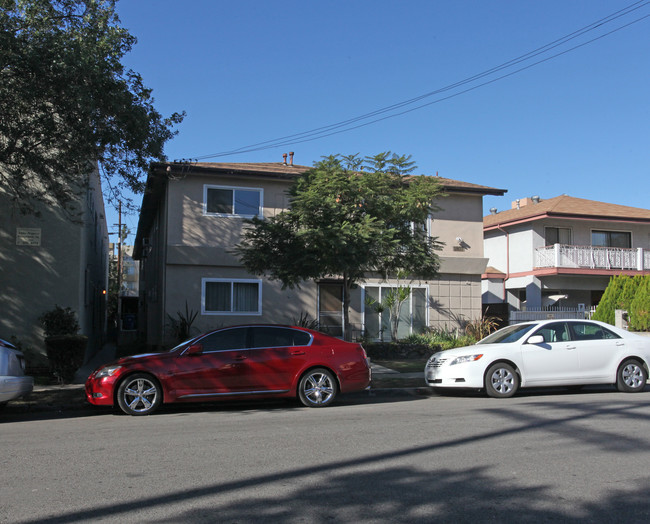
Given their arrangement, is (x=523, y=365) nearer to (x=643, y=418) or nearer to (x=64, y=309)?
(x=643, y=418)

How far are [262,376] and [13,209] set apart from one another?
288 inches

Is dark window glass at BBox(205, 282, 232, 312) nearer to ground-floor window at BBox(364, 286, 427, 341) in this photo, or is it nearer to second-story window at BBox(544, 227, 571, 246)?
ground-floor window at BBox(364, 286, 427, 341)

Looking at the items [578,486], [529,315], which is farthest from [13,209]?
[529,315]

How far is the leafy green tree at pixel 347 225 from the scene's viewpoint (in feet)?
41.7

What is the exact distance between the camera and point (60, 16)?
10984mm

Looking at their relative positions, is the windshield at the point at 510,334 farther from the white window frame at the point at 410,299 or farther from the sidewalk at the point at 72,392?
the white window frame at the point at 410,299

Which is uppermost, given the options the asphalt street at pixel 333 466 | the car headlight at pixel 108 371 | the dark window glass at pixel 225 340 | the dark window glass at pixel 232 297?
the dark window glass at pixel 232 297

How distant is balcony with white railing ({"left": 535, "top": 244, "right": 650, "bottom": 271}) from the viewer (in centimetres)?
2686

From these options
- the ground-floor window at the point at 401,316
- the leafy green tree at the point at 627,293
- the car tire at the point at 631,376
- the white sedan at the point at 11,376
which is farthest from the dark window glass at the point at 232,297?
the leafy green tree at the point at 627,293

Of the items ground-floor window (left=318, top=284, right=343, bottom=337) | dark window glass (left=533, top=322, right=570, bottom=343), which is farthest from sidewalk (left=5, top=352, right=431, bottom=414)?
ground-floor window (left=318, top=284, right=343, bottom=337)

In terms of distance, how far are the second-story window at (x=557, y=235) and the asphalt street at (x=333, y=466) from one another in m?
19.5

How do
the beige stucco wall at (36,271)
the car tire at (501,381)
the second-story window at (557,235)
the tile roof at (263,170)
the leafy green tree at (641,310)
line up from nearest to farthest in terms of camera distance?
the car tire at (501,381), the beige stucco wall at (36,271), the tile roof at (263,170), the leafy green tree at (641,310), the second-story window at (557,235)

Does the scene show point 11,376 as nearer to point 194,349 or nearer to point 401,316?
point 194,349

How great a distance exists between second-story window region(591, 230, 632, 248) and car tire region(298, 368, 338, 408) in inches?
872
